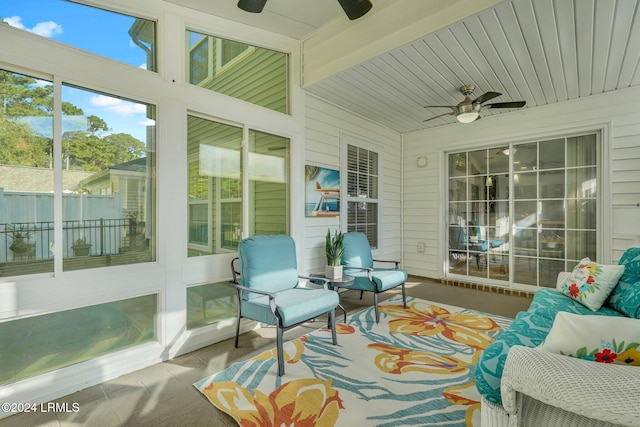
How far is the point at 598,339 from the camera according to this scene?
1.08 meters

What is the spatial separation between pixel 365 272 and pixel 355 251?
0.37 m

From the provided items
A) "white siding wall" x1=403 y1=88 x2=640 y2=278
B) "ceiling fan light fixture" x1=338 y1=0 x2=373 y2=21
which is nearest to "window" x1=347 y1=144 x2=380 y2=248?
"white siding wall" x1=403 y1=88 x2=640 y2=278

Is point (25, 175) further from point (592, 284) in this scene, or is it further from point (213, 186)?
point (592, 284)

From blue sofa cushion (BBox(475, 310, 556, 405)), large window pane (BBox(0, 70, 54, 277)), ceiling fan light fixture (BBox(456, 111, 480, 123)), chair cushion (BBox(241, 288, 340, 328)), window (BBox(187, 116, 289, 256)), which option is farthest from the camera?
ceiling fan light fixture (BBox(456, 111, 480, 123))

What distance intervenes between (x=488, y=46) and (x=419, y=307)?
3.00 metres

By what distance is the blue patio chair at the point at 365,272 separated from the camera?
3.33 meters

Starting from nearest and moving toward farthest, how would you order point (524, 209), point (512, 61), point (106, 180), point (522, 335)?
point (522, 335) < point (106, 180) < point (512, 61) < point (524, 209)

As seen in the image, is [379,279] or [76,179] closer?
[76,179]

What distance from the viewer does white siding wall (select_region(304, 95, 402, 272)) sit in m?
3.87

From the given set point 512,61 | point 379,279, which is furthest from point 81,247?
point 512,61

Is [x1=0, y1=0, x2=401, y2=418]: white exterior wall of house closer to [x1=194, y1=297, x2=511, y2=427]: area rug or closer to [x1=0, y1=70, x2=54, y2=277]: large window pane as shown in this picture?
[x1=0, y1=70, x2=54, y2=277]: large window pane

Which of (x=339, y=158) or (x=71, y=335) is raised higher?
(x=339, y=158)

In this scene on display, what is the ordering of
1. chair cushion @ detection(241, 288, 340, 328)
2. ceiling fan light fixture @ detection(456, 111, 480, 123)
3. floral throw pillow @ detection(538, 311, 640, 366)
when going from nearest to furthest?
floral throw pillow @ detection(538, 311, 640, 366) → chair cushion @ detection(241, 288, 340, 328) → ceiling fan light fixture @ detection(456, 111, 480, 123)

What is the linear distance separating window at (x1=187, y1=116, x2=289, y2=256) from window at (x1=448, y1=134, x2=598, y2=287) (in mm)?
3333
